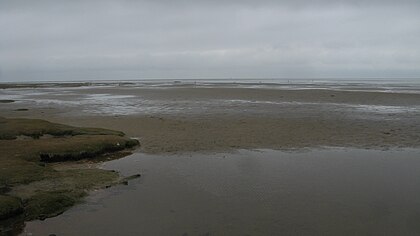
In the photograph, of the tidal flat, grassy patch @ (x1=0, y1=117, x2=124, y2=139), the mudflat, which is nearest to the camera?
the tidal flat

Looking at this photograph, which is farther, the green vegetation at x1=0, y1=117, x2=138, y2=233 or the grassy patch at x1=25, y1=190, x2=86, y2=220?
the green vegetation at x1=0, y1=117, x2=138, y2=233

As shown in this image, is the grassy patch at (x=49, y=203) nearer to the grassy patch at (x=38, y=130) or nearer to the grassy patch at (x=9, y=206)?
the grassy patch at (x=9, y=206)

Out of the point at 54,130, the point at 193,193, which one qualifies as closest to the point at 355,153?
the point at 193,193

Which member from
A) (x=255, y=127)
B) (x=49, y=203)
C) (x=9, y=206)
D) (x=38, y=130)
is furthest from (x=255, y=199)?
(x=38, y=130)

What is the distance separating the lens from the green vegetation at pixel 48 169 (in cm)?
895

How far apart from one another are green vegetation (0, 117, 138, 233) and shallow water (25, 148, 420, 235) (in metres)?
0.61

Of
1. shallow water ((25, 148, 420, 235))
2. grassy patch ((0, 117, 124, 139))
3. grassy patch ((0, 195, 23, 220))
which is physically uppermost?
grassy patch ((0, 117, 124, 139))

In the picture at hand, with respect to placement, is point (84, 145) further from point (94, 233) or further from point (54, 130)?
point (94, 233)

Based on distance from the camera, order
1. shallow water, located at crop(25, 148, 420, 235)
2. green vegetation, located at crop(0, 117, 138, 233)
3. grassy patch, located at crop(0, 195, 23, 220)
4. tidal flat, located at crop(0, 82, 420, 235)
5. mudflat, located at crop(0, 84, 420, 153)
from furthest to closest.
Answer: mudflat, located at crop(0, 84, 420, 153)
green vegetation, located at crop(0, 117, 138, 233)
grassy patch, located at crop(0, 195, 23, 220)
tidal flat, located at crop(0, 82, 420, 235)
shallow water, located at crop(25, 148, 420, 235)

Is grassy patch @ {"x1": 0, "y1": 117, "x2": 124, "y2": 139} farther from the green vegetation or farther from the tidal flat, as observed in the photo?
the tidal flat

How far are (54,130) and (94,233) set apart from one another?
12444 mm

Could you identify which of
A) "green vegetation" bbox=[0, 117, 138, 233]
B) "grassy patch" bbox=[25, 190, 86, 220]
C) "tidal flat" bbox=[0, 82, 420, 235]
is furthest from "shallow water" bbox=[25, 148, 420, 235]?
"green vegetation" bbox=[0, 117, 138, 233]

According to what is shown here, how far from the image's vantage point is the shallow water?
797cm

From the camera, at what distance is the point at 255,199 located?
381 inches
